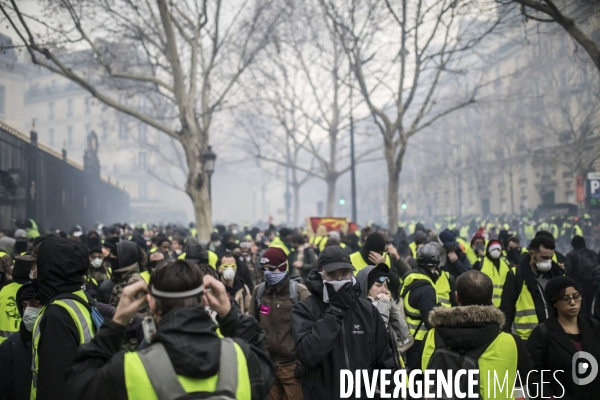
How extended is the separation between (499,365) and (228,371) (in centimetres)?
179

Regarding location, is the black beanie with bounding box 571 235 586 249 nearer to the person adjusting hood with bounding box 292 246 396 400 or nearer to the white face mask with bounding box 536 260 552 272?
the white face mask with bounding box 536 260 552 272

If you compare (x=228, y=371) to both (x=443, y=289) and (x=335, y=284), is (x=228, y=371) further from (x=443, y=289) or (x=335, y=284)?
(x=443, y=289)

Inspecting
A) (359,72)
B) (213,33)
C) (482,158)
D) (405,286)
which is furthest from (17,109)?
(405,286)

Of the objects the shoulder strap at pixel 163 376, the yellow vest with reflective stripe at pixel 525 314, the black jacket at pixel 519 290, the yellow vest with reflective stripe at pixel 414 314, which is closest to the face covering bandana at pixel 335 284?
the shoulder strap at pixel 163 376

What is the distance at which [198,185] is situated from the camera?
55.3ft

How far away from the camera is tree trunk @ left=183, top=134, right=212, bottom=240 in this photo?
54.5 feet

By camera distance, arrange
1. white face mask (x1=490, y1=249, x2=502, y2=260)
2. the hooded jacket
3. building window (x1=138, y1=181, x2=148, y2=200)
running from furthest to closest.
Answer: building window (x1=138, y1=181, x2=148, y2=200), white face mask (x1=490, y1=249, x2=502, y2=260), the hooded jacket

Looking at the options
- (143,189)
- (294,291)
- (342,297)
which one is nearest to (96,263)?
(294,291)

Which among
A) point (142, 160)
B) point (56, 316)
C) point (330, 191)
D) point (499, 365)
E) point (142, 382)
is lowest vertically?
point (499, 365)

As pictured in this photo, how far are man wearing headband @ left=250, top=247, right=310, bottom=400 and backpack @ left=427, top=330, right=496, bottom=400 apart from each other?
63.5 inches

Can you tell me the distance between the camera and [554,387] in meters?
4.05

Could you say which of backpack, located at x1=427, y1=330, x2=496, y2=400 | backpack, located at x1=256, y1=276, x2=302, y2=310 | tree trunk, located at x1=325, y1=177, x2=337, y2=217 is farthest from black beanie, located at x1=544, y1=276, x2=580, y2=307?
tree trunk, located at x1=325, y1=177, x2=337, y2=217

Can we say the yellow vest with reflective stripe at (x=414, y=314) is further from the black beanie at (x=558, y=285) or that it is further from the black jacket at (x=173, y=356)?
the black jacket at (x=173, y=356)

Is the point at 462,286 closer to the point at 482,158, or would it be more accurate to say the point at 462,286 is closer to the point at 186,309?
the point at 186,309
